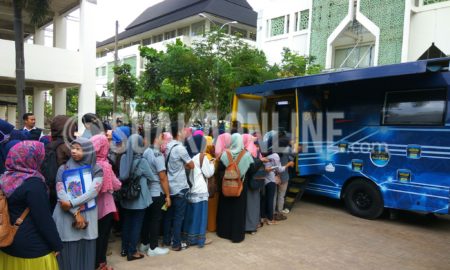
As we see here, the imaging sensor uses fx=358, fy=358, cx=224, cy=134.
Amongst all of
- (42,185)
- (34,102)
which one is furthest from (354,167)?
(34,102)

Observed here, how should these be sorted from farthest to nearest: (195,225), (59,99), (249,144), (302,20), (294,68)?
(302,20) < (59,99) < (294,68) < (249,144) < (195,225)

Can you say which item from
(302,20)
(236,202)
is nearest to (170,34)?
(302,20)

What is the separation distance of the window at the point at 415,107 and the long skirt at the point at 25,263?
242 inches

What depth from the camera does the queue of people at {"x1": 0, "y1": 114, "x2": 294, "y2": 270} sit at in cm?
266

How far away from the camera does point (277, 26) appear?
22250mm

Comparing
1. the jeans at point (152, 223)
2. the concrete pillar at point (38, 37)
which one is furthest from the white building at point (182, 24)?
the jeans at point (152, 223)

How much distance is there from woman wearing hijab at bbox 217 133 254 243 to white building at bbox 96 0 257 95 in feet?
76.5

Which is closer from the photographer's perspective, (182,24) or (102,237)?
(102,237)

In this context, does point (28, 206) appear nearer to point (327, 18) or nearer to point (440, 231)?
point (440, 231)

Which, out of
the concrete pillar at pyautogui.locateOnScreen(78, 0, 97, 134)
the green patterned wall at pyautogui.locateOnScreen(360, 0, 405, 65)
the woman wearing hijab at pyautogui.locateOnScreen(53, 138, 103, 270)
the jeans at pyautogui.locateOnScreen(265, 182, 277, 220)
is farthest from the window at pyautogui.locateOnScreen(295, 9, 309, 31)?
the woman wearing hijab at pyautogui.locateOnScreen(53, 138, 103, 270)

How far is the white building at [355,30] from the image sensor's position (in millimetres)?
15242

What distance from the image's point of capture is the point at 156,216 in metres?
4.78

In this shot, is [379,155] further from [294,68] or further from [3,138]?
[294,68]

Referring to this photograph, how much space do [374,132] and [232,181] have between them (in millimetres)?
3301
